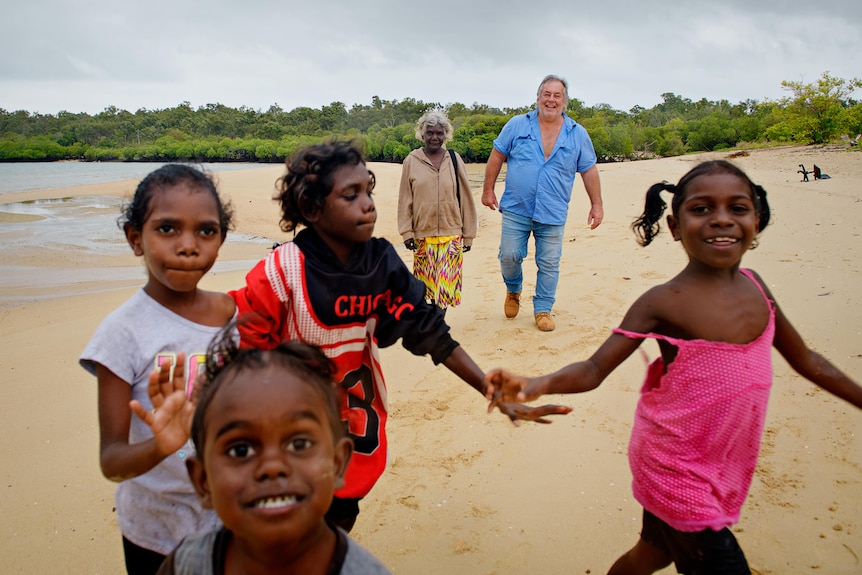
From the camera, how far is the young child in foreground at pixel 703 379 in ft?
6.07

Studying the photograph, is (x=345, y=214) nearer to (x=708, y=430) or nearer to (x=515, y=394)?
(x=515, y=394)

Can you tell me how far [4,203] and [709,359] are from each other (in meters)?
25.6

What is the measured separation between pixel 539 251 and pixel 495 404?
3671 millimetres

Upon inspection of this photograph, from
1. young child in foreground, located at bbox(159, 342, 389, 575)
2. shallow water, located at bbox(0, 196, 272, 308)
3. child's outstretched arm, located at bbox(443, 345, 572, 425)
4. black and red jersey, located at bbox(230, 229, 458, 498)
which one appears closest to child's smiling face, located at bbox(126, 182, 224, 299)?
black and red jersey, located at bbox(230, 229, 458, 498)

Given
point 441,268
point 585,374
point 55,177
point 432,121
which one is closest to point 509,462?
point 585,374

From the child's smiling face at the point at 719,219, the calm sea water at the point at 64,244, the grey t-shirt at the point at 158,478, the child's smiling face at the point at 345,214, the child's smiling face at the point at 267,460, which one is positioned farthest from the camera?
the calm sea water at the point at 64,244

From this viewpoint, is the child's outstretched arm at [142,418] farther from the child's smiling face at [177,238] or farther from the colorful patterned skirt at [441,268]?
the colorful patterned skirt at [441,268]

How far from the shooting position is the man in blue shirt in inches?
217

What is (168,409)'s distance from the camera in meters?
1.54

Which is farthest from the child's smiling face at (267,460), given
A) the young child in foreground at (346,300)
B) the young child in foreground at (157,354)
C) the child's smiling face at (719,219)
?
the child's smiling face at (719,219)

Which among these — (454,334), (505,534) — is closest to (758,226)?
(505,534)

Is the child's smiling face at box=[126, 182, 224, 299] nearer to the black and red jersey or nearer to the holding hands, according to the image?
the black and red jersey

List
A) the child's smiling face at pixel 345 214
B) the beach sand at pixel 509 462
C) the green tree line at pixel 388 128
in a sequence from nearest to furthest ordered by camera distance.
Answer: the child's smiling face at pixel 345 214 < the beach sand at pixel 509 462 < the green tree line at pixel 388 128

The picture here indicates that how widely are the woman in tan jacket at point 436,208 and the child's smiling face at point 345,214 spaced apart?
11.1ft
